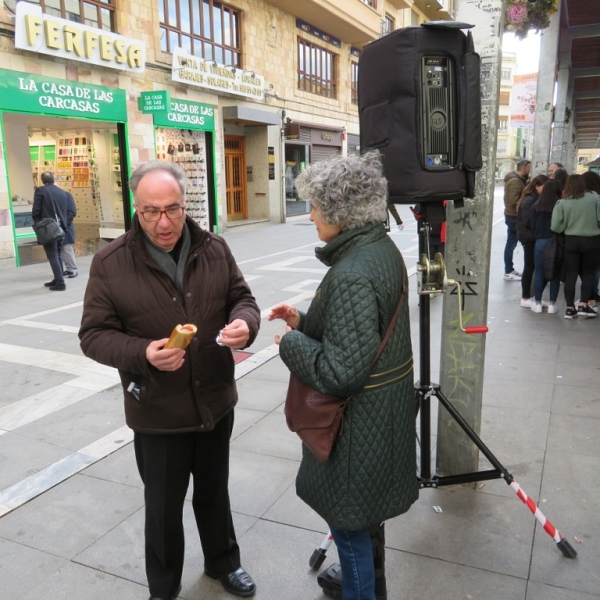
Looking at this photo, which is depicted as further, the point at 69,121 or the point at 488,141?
the point at 69,121

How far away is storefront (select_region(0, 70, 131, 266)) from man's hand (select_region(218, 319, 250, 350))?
10.6 meters

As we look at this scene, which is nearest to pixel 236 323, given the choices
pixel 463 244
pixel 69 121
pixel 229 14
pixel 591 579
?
pixel 463 244

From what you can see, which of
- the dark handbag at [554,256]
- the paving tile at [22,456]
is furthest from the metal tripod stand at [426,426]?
the dark handbag at [554,256]

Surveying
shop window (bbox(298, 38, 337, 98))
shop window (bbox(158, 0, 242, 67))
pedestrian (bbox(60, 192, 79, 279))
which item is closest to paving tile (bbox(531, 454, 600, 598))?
pedestrian (bbox(60, 192, 79, 279))

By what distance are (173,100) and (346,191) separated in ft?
45.8

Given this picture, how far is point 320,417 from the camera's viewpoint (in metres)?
2.04

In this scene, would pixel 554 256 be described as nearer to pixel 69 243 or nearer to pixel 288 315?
pixel 288 315

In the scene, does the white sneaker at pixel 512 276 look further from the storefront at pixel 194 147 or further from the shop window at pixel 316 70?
the shop window at pixel 316 70

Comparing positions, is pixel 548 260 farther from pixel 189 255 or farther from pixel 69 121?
pixel 69 121

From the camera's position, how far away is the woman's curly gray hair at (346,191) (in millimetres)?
1999

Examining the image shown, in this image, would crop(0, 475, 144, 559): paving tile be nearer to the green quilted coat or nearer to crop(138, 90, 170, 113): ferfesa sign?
the green quilted coat

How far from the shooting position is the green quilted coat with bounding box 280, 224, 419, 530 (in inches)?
75.2

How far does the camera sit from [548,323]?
705cm

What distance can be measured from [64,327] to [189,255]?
18.0ft
